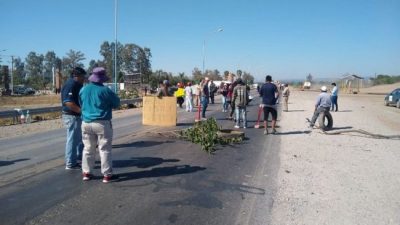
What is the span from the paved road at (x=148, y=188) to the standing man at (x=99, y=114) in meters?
0.50

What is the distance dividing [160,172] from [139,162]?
99 centimetres

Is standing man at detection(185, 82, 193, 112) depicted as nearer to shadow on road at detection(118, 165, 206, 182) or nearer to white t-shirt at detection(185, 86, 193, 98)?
white t-shirt at detection(185, 86, 193, 98)

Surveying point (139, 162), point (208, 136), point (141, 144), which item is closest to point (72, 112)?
point (139, 162)

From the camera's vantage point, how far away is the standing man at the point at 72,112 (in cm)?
754

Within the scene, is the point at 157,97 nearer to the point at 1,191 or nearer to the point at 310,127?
the point at 310,127

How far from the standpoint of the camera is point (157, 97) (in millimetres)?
15648

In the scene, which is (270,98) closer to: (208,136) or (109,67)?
(208,136)

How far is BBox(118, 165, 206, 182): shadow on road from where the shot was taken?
710cm

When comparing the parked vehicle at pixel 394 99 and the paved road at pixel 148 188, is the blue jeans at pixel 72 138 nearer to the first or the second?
the paved road at pixel 148 188

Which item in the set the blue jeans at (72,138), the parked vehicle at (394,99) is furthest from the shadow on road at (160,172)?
the parked vehicle at (394,99)

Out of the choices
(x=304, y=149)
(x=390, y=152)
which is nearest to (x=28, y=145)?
(x=304, y=149)

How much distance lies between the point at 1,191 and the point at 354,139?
10.2 m

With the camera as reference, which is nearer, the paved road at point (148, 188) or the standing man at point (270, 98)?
the paved road at point (148, 188)

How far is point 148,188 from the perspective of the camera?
21.0 ft
